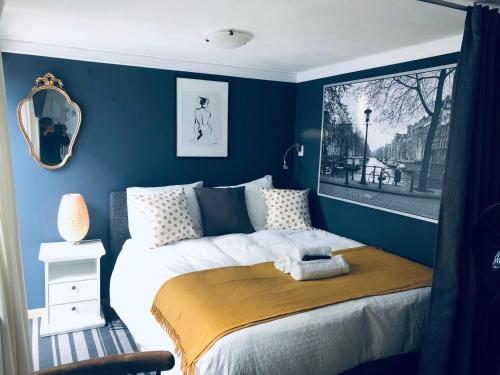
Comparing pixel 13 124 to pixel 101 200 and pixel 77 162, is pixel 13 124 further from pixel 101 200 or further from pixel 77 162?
pixel 101 200

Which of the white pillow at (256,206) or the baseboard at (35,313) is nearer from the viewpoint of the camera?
the baseboard at (35,313)

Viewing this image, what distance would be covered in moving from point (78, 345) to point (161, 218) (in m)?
1.10

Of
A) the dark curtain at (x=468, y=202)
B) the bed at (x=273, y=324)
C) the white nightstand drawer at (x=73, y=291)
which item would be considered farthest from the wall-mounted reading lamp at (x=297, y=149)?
the dark curtain at (x=468, y=202)

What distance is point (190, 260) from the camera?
2.83 meters

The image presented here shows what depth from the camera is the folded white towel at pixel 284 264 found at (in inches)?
101

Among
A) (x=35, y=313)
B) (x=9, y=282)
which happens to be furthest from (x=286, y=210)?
(x=9, y=282)

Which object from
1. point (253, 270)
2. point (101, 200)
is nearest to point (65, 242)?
point (101, 200)

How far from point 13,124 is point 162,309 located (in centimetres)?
205

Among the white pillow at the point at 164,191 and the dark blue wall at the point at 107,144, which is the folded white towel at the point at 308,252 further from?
the dark blue wall at the point at 107,144

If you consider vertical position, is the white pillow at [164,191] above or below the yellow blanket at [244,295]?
above

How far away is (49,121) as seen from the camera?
10.9 ft

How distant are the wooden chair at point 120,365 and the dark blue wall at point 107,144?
2.29 metres

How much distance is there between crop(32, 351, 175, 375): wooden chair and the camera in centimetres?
140

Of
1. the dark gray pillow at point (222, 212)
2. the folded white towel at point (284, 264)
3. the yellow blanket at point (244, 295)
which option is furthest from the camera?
the dark gray pillow at point (222, 212)
